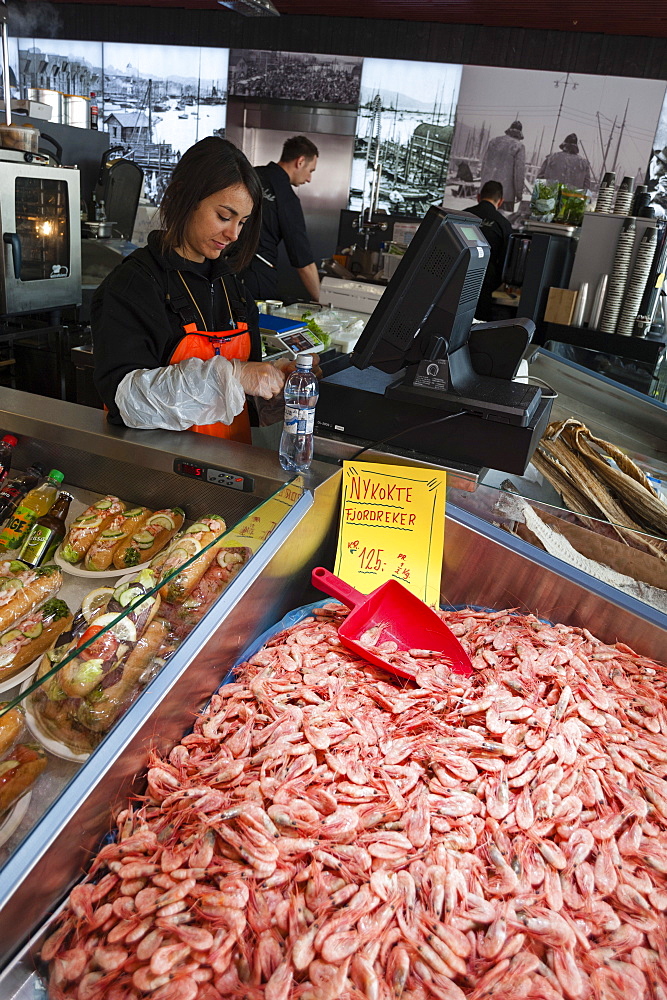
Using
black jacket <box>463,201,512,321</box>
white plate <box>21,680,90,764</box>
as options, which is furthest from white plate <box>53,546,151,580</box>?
black jacket <box>463,201,512,321</box>

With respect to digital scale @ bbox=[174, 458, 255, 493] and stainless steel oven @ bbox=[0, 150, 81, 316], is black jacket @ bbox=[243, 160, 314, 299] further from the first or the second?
digital scale @ bbox=[174, 458, 255, 493]

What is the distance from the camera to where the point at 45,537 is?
5.14 feet

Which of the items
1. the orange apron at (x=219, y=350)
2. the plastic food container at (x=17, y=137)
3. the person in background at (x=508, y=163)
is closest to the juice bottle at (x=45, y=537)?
the orange apron at (x=219, y=350)

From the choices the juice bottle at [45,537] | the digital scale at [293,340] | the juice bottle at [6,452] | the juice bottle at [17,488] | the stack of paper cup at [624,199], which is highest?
the stack of paper cup at [624,199]

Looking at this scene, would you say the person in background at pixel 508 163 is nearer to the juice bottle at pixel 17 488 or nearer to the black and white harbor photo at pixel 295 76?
the black and white harbor photo at pixel 295 76

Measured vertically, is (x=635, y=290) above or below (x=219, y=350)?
above

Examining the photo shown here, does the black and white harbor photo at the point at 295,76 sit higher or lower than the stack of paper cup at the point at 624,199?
higher

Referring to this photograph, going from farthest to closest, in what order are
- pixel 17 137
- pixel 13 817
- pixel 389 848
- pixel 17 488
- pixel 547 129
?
pixel 547 129, pixel 17 137, pixel 17 488, pixel 389 848, pixel 13 817

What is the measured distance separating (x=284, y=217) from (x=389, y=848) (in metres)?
4.27

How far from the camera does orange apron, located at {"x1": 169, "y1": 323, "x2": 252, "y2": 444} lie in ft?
6.34

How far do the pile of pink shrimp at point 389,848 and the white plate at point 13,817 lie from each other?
138 millimetres

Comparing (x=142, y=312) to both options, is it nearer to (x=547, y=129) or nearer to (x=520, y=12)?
(x=520, y=12)

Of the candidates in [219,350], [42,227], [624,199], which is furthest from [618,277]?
[42,227]

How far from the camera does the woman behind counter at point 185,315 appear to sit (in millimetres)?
1709
